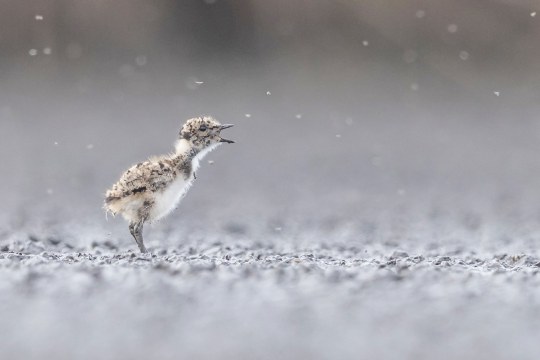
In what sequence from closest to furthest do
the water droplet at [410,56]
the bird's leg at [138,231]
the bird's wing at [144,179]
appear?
the bird's wing at [144,179]
the bird's leg at [138,231]
the water droplet at [410,56]

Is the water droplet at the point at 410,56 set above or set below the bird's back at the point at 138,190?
above

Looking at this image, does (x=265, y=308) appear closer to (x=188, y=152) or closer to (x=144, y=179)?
(x=144, y=179)

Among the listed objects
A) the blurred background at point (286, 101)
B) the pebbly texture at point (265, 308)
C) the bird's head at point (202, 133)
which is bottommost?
the pebbly texture at point (265, 308)

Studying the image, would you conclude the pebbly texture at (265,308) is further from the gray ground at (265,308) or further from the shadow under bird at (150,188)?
the shadow under bird at (150,188)

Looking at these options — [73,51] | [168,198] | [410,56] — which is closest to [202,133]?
[168,198]

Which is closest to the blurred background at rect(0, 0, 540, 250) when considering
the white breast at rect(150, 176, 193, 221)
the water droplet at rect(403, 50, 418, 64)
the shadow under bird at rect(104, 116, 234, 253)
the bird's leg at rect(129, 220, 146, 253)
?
the water droplet at rect(403, 50, 418, 64)

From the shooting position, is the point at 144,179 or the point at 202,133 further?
the point at 202,133

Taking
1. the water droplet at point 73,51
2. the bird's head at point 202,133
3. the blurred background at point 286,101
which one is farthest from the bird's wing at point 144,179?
the water droplet at point 73,51

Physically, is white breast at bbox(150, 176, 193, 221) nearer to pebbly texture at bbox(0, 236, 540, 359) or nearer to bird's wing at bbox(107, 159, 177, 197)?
bird's wing at bbox(107, 159, 177, 197)

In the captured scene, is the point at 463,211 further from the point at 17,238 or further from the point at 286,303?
the point at 286,303
